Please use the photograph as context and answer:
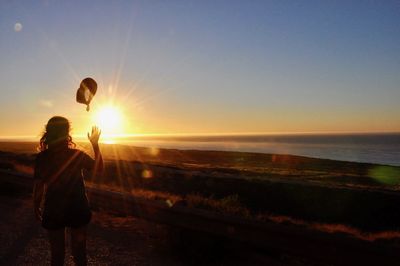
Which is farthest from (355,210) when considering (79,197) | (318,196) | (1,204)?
(79,197)

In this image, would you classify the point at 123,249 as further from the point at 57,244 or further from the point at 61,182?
the point at 61,182

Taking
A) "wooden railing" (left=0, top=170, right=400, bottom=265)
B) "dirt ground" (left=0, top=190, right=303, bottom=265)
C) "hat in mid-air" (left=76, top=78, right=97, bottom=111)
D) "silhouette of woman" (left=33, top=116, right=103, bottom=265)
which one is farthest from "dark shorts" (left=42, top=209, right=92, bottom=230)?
"wooden railing" (left=0, top=170, right=400, bottom=265)

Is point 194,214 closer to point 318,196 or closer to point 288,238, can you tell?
point 288,238

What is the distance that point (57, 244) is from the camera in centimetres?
461

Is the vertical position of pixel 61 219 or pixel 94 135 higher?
pixel 94 135

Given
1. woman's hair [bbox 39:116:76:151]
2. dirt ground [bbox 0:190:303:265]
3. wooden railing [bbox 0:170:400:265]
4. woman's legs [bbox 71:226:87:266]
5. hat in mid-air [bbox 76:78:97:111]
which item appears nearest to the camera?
hat in mid-air [bbox 76:78:97:111]

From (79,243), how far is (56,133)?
1188 mm

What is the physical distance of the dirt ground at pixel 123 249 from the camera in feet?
21.1

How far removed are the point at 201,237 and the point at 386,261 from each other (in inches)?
106

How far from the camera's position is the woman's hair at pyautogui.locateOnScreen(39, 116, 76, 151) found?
4484mm

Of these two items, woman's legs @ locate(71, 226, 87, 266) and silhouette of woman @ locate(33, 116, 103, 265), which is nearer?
silhouette of woman @ locate(33, 116, 103, 265)

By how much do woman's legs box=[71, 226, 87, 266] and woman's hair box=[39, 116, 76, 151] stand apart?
898 millimetres

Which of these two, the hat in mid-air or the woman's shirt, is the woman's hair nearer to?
the woman's shirt

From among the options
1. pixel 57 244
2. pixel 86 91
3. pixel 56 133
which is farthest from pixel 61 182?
pixel 86 91
